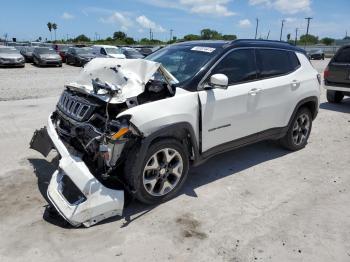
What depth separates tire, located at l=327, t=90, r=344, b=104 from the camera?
10672 mm

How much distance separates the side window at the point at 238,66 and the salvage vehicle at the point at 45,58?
22.1 metres

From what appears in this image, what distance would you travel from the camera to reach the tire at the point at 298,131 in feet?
19.1

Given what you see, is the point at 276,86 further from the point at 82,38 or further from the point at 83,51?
the point at 82,38

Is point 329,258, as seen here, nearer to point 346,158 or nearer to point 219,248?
point 219,248

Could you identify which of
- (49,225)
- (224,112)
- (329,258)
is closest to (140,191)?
(49,225)

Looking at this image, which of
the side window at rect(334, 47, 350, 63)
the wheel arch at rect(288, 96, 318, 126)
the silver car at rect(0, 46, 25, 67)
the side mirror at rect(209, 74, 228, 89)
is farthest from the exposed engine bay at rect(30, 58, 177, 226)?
the silver car at rect(0, 46, 25, 67)

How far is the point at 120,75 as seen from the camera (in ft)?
13.2

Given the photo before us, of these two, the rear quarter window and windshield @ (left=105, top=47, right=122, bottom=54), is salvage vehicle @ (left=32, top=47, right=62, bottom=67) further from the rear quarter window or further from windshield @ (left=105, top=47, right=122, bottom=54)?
the rear quarter window

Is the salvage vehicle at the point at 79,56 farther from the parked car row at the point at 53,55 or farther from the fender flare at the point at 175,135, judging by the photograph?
the fender flare at the point at 175,135

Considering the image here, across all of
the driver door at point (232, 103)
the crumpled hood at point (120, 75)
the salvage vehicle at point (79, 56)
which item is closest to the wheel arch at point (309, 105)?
the driver door at point (232, 103)

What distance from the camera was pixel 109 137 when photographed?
11.5 ft

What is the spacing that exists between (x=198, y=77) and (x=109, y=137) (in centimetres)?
139

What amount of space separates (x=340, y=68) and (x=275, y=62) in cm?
563

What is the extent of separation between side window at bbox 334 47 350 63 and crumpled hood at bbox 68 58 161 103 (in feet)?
26.3
